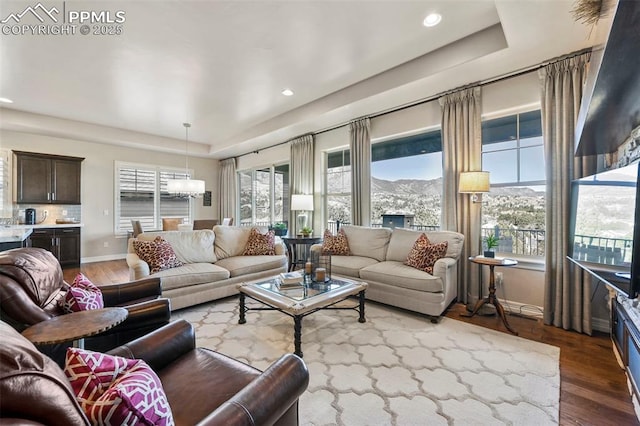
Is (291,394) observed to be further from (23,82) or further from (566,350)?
(23,82)

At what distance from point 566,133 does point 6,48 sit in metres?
5.84

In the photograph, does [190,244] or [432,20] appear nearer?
[432,20]

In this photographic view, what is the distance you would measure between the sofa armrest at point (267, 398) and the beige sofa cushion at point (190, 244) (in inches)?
120

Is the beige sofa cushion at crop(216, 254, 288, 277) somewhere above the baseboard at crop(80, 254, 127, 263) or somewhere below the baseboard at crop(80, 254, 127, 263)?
above

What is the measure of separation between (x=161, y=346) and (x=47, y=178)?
6.43 m

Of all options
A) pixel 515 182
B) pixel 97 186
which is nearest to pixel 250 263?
pixel 515 182

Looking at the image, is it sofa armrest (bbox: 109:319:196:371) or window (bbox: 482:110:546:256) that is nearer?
sofa armrest (bbox: 109:319:196:371)

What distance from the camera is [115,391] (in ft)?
2.47

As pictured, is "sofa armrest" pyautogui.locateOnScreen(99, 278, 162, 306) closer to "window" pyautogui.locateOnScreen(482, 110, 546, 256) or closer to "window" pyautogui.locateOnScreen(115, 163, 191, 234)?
"window" pyautogui.locateOnScreen(482, 110, 546, 256)

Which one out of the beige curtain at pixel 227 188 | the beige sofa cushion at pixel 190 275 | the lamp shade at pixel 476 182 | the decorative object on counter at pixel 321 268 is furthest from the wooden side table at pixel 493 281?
the beige curtain at pixel 227 188

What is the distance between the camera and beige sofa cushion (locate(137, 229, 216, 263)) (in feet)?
12.1

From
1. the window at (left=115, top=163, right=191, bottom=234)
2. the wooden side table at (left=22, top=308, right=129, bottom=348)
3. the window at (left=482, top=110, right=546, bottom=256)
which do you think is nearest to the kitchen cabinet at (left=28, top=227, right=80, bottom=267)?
the window at (left=115, top=163, right=191, bottom=234)

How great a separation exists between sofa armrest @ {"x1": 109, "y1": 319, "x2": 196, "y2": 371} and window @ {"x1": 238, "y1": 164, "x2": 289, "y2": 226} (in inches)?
204

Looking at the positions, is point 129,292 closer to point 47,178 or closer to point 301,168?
point 301,168
